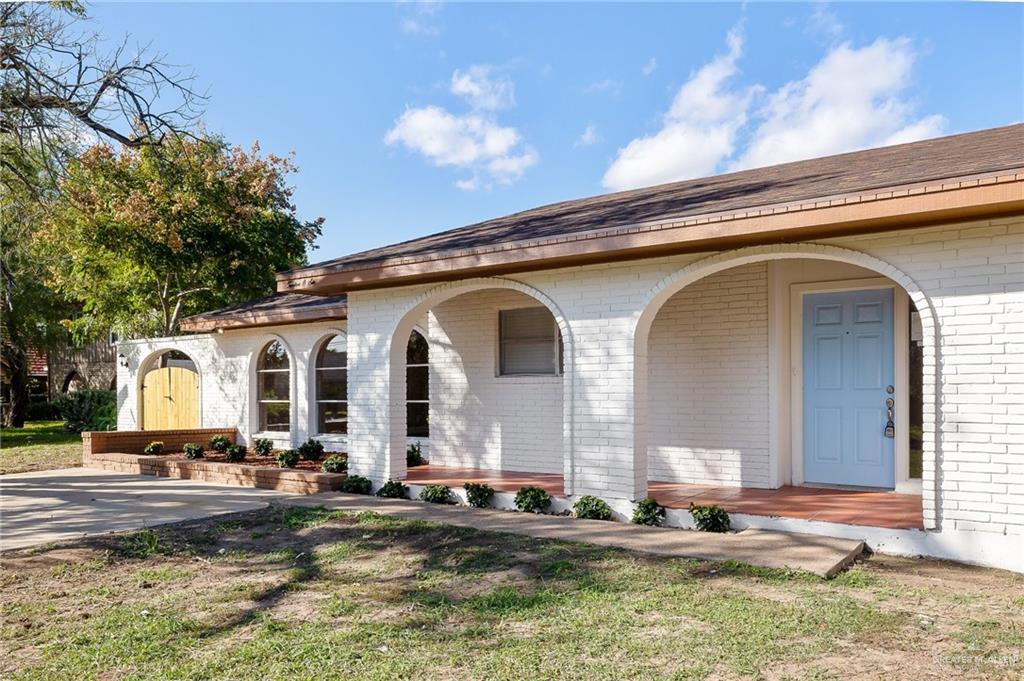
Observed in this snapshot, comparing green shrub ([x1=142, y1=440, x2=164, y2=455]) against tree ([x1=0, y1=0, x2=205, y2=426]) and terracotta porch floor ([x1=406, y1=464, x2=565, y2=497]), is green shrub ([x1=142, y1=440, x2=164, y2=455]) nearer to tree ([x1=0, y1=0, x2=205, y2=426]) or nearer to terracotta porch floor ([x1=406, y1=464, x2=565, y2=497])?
tree ([x1=0, y1=0, x2=205, y2=426])

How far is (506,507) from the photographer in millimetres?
8422

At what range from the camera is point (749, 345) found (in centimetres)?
881

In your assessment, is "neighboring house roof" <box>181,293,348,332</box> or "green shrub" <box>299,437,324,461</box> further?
"neighboring house roof" <box>181,293,348,332</box>

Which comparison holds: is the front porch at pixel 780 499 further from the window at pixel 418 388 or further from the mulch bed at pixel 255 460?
the mulch bed at pixel 255 460

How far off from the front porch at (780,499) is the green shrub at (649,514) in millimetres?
184

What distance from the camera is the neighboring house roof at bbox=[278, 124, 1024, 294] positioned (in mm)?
5668


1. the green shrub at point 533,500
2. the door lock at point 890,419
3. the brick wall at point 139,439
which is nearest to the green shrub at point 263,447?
the brick wall at point 139,439

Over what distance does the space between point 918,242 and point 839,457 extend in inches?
124

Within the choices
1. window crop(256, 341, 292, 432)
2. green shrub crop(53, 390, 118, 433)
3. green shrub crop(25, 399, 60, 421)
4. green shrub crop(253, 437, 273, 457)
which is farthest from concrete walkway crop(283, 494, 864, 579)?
green shrub crop(25, 399, 60, 421)

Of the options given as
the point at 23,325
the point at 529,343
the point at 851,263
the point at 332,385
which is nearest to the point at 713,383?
the point at 851,263

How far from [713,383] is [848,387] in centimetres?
150

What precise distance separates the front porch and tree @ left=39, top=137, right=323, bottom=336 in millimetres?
9619

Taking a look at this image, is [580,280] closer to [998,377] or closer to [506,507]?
[506,507]

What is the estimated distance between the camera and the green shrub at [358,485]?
379 inches
